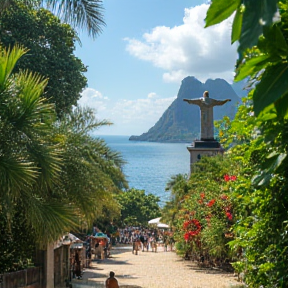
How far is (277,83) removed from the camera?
1.62m

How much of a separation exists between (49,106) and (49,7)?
9.72 ft

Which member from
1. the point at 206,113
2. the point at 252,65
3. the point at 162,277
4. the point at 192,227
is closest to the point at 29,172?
the point at 252,65

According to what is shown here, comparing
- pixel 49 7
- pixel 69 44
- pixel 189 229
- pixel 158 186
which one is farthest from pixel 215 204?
pixel 158 186

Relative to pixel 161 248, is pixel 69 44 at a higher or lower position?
higher

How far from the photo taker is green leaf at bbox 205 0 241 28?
154 cm

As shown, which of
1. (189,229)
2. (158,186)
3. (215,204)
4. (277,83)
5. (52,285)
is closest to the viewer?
(277,83)

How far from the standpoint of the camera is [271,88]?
1.62 m

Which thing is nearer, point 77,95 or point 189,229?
point 189,229

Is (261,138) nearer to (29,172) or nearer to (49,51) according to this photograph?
(29,172)

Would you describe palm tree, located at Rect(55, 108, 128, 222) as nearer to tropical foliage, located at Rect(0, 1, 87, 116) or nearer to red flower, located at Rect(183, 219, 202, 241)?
red flower, located at Rect(183, 219, 202, 241)

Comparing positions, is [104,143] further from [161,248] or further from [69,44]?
[161,248]

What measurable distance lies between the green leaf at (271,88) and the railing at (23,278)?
9563 millimetres

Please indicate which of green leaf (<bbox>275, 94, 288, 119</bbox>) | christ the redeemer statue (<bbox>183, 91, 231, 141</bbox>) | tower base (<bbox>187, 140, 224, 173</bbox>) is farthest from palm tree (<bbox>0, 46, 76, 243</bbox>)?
christ the redeemer statue (<bbox>183, 91, 231, 141</bbox>)

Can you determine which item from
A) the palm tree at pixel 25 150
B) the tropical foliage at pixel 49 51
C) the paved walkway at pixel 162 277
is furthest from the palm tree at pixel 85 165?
the tropical foliage at pixel 49 51
